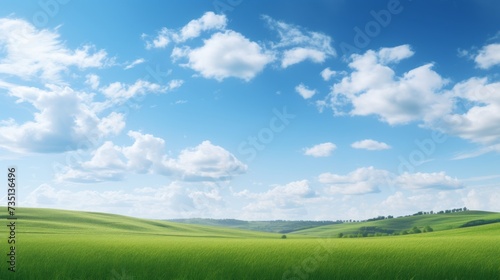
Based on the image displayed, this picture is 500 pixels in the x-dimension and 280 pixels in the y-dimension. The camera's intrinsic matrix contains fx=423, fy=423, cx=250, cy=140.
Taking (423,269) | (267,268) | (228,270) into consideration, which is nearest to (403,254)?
(423,269)

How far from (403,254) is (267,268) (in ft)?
18.2

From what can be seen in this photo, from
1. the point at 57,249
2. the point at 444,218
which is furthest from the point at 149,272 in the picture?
the point at 444,218

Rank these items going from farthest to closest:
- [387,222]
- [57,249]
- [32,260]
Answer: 1. [387,222]
2. [57,249]
3. [32,260]

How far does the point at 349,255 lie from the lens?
1525 centimetres

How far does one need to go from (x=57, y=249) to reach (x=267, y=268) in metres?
8.80

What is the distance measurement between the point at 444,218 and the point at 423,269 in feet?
599

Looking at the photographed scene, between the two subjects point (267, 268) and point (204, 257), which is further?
point (204, 257)

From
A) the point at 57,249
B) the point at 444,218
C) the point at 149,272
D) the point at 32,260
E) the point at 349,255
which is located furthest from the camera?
the point at 444,218

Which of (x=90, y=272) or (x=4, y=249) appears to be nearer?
(x=90, y=272)

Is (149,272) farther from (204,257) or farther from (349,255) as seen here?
(349,255)

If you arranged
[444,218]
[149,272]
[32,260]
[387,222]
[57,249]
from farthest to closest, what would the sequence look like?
[387,222]
[444,218]
[57,249]
[32,260]
[149,272]

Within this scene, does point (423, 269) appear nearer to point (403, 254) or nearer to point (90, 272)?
point (403, 254)

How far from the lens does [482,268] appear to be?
46.3 feet

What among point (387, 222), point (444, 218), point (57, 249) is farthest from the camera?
point (387, 222)
